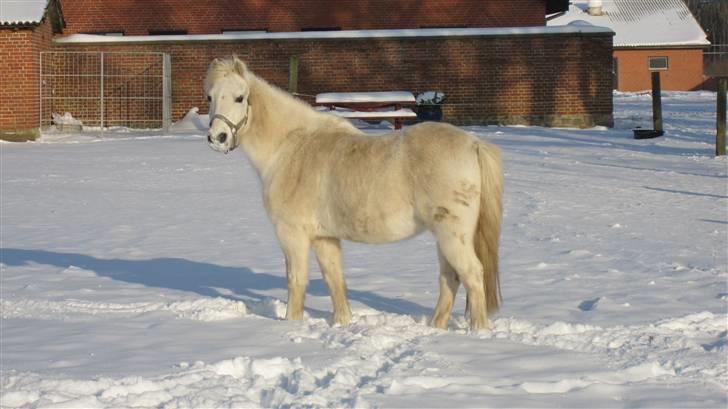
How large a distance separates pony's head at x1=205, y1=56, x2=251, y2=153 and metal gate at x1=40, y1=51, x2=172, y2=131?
20.3 meters

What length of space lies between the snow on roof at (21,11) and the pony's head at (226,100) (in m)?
18.9

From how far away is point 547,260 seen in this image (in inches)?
367

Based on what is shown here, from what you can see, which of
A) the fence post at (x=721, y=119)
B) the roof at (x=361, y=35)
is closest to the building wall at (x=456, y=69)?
the roof at (x=361, y=35)

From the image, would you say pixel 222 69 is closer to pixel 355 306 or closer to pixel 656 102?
pixel 355 306

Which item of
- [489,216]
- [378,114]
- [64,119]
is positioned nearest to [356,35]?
[378,114]

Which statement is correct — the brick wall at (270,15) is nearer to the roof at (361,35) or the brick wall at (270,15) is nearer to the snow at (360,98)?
the roof at (361,35)

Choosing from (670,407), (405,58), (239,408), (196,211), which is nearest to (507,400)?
(670,407)

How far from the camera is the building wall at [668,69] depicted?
183 feet

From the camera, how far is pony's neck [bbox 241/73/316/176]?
7.09m

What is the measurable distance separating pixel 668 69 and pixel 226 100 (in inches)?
2084

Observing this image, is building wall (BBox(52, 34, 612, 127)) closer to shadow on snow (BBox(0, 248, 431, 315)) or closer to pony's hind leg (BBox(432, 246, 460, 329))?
shadow on snow (BBox(0, 248, 431, 315))

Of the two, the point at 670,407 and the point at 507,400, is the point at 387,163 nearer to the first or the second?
the point at 507,400

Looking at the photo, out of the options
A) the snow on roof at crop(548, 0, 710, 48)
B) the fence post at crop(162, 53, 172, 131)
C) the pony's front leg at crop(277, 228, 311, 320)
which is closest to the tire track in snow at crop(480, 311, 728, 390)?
the pony's front leg at crop(277, 228, 311, 320)

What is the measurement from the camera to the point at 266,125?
712 centimetres
